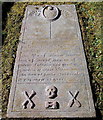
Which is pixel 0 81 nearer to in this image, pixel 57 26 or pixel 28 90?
pixel 28 90

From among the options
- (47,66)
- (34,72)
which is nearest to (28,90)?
(34,72)

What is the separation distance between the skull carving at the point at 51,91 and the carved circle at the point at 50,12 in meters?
1.91

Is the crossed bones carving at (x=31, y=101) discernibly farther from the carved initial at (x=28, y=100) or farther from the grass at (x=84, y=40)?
the grass at (x=84, y=40)

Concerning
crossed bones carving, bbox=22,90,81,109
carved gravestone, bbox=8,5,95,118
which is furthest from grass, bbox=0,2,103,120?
crossed bones carving, bbox=22,90,81,109

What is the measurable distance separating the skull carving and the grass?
72 centimetres

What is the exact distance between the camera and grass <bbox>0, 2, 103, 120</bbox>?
10.9ft

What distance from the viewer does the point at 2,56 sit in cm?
391

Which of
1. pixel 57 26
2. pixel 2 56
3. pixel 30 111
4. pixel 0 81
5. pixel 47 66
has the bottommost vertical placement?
pixel 30 111

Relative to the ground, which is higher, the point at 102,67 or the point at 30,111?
the point at 102,67

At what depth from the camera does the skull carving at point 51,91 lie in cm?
307

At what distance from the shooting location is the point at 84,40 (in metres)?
4.05

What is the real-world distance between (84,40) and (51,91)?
1567mm

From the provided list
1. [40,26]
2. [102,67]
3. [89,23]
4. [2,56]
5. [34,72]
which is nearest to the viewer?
[34,72]

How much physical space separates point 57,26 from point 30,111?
2145mm
